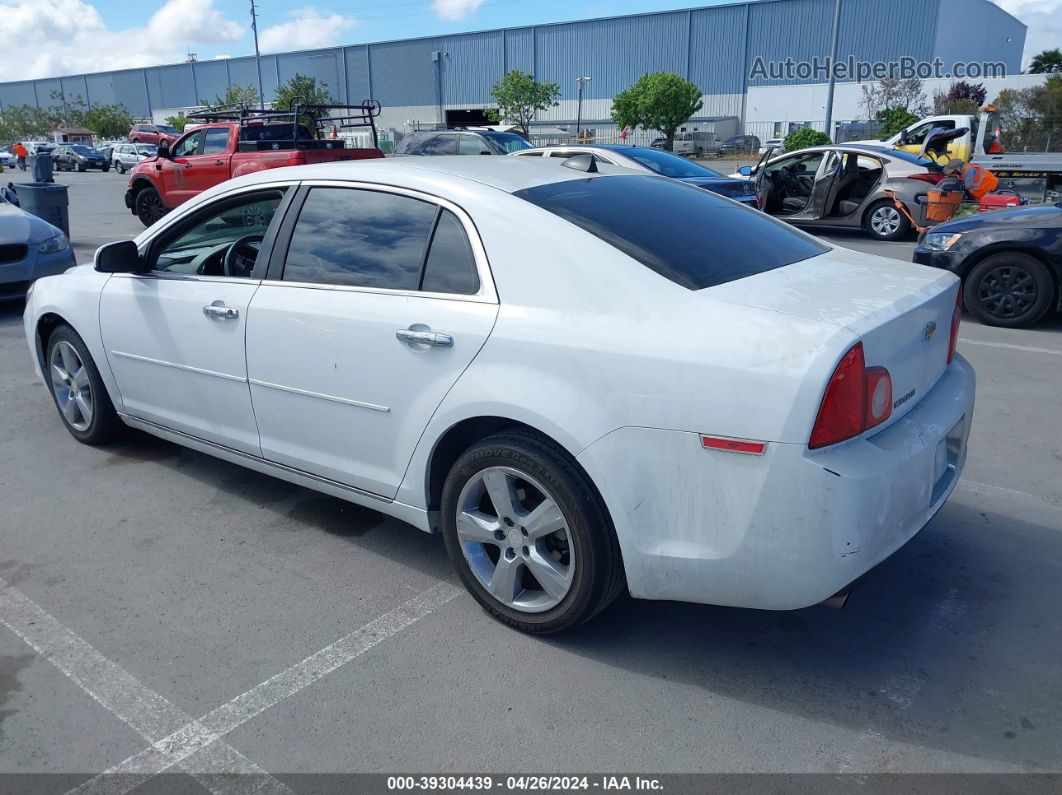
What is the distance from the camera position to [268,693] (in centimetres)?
286

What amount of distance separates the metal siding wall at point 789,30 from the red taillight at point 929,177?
5008 centimetres

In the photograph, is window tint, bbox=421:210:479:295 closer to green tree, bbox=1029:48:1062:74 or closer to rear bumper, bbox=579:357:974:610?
rear bumper, bbox=579:357:974:610

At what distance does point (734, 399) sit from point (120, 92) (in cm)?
11190

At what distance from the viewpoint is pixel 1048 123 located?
31.8 meters

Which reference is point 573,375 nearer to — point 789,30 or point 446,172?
point 446,172

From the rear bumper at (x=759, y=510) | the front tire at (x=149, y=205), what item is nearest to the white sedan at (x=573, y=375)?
the rear bumper at (x=759, y=510)

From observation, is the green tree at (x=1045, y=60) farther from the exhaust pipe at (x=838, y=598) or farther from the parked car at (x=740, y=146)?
the exhaust pipe at (x=838, y=598)

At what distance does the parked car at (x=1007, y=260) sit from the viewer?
7.52 metres

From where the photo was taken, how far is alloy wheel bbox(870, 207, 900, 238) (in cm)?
1315

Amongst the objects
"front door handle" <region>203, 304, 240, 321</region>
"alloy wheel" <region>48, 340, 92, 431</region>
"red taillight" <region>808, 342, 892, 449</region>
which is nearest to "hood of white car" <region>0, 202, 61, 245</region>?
"alloy wheel" <region>48, 340, 92, 431</region>

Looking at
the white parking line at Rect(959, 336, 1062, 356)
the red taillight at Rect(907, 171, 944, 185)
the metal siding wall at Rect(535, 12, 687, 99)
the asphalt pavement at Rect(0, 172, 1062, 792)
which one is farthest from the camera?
the metal siding wall at Rect(535, 12, 687, 99)

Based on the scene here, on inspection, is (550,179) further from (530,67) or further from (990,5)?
(990,5)

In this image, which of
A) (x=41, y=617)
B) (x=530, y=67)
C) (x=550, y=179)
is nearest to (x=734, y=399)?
(x=550, y=179)

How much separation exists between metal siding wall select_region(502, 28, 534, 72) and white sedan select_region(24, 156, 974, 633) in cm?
6927
